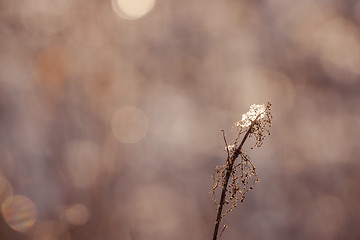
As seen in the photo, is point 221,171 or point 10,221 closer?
point 221,171

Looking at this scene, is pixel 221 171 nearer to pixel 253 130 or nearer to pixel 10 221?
pixel 253 130

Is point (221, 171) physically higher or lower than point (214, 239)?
higher

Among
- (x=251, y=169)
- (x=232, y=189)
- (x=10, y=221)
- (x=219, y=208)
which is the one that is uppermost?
(x=10, y=221)

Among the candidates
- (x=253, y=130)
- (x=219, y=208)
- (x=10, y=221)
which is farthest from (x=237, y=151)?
(x=10, y=221)

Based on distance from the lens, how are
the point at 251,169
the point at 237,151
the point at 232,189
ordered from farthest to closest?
the point at 251,169
the point at 232,189
the point at 237,151

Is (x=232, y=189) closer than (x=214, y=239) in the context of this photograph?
No

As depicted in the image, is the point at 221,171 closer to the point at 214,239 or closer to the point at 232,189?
the point at 232,189

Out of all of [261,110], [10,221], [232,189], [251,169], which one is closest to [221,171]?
[232,189]

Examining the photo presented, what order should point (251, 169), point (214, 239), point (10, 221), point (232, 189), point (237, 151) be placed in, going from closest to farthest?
1. point (214, 239)
2. point (237, 151)
3. point (232, 189)
4. point (251, 169)
5. point (10, 221)

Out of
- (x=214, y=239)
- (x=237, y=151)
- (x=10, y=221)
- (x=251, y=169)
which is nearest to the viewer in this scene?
(x=214, y=239)
